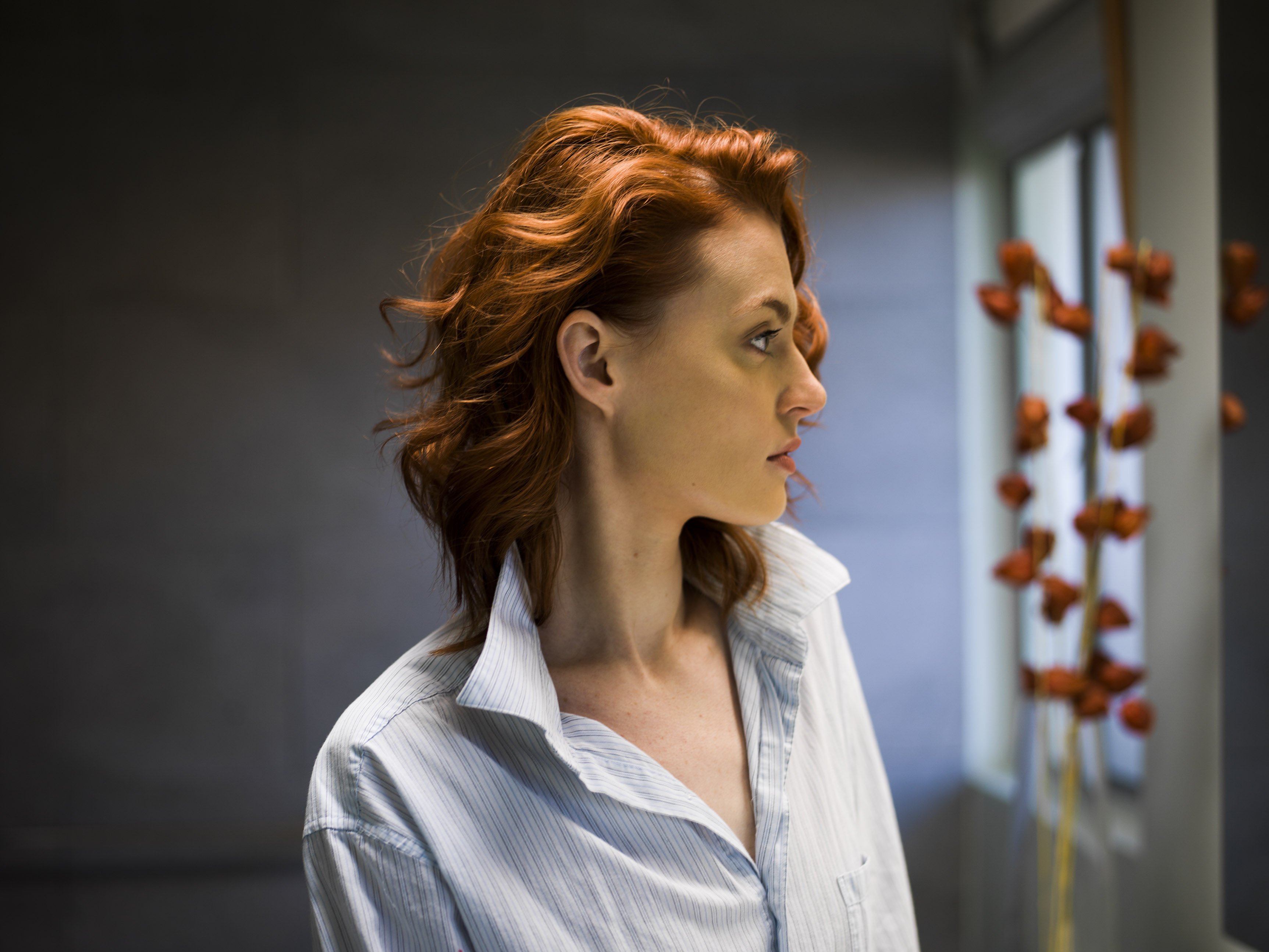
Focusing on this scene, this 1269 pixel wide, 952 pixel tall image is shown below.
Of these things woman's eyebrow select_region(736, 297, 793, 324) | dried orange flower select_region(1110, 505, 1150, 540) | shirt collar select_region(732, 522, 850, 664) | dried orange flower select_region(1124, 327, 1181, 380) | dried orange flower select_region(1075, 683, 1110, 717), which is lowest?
dried orange flower select_region(1075, 683, 1110, 717)

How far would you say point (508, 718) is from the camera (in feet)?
2.49

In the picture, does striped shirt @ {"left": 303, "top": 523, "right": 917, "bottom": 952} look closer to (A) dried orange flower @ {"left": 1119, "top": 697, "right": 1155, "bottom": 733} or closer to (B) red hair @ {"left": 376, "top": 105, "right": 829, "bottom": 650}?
(B) red hair @ {"left": 376, "top": 105, "right": 829, "bottom": 650}

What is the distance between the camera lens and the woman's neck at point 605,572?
2.78 feet

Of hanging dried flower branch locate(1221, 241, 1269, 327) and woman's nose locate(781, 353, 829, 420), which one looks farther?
hanging dried flower branch locate(1221, 241, 1269, 327)

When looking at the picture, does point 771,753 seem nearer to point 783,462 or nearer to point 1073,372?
point 783,462

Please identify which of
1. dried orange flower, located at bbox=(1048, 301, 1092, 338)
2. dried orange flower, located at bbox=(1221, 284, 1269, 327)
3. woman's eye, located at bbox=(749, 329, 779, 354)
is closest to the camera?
woman's eye, located at bbox=(749, 329, 779, 354)

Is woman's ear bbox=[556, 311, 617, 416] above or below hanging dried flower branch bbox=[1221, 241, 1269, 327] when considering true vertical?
below

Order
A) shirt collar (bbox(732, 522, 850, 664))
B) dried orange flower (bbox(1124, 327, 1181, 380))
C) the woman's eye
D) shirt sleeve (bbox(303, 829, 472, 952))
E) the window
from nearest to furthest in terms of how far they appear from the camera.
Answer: shirt sleeve (bbox(303, 829, 472, 952))
the woman's eye
shirt collar (bbox(732, 522, 850, 664))
dried orange flower (bbox(1124, 327, 1181, 380))
the window

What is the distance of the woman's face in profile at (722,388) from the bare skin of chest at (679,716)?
0.16 metres

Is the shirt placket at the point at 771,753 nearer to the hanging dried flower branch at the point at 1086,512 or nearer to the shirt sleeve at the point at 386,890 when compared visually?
the shirt sleeve at the point at 386,890

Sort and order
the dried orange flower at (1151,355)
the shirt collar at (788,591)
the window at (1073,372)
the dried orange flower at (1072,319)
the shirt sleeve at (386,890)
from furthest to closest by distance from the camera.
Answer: the window at (1073,372), the dried orange flower at (1072,319), the dried orange flower at (1151,355), the shirt collar at (788,591), the shirt sleeve at (386,890)

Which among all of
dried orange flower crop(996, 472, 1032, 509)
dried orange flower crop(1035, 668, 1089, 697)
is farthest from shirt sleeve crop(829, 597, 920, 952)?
dried orange flower crop(996, 472, 1032, 509)

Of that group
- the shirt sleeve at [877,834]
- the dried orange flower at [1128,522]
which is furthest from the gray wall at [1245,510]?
the shirt sleeve at [877,834]

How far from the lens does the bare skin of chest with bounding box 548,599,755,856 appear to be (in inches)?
32.4
